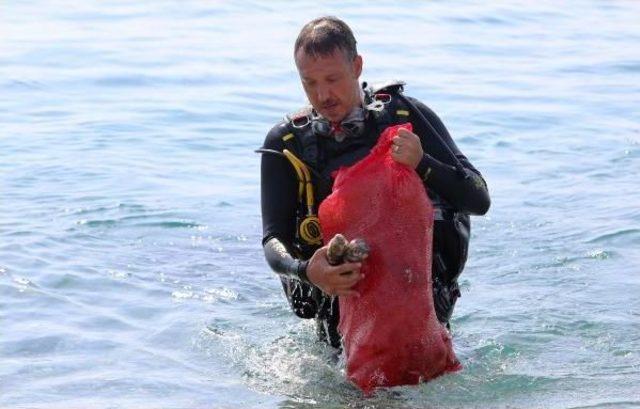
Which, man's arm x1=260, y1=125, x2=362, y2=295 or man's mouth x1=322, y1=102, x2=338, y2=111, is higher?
man's mouth x1=322, y1=102, x2=338, y2=111

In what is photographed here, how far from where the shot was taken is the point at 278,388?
19.2 ft

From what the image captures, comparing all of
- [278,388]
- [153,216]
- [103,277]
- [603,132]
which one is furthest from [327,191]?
[603,132]

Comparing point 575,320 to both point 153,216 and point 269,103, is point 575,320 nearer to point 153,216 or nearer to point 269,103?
point 153,216

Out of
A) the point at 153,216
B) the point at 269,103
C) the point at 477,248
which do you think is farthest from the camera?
the point at 269,103

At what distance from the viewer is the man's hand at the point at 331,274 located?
4793 mm

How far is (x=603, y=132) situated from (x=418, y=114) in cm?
736

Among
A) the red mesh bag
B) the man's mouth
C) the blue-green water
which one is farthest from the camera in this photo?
the blue-green water

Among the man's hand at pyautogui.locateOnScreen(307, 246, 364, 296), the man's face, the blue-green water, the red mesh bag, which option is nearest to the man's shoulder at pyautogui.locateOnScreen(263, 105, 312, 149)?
the man's face

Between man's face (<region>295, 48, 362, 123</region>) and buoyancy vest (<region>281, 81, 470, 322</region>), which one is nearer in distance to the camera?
man's face (<region>295, 48, 362, 123</region>)

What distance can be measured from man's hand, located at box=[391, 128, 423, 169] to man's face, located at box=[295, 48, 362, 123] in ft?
1.10

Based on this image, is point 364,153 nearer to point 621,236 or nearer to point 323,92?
point 323,92

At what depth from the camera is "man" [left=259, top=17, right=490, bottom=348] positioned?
5156mm

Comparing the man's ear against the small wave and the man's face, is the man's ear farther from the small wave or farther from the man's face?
the small wave

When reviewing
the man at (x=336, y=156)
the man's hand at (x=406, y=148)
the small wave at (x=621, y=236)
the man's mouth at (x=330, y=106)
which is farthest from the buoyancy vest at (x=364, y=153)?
the small wave at (x=621, y=236)
